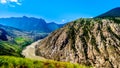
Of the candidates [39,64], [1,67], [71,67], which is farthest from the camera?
[71,67]

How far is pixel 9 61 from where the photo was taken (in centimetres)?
12694

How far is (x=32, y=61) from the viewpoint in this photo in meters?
131

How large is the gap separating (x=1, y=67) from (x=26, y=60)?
1596 centimetres

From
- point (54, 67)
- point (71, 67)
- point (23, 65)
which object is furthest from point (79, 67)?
point (23, 65)

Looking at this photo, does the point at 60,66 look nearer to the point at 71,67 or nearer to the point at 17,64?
the point at 71,67

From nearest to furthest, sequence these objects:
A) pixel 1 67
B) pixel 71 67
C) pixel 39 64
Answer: pixel 1 67, pixel 39 64, pixel 71 67

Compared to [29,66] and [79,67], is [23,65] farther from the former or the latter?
[79,67]

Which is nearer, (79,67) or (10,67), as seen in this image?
(10,67)

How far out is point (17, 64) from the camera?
422 ft

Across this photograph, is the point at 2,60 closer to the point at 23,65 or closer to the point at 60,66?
the point at 23,65

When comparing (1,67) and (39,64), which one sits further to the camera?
(39,64)

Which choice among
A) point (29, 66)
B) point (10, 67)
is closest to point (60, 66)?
point (29, 66)

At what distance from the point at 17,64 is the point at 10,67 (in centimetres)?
433

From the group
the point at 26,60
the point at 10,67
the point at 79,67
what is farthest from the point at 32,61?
the point at 79,67
